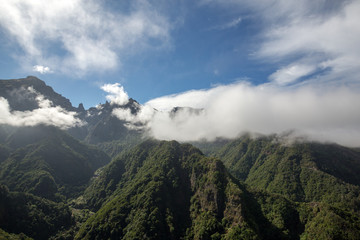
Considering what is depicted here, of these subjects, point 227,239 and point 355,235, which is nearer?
point 355,235

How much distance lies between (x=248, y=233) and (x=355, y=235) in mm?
96204

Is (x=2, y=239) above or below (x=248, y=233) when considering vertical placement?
below

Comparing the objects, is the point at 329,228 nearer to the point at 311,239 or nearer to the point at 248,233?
the point at 311,239

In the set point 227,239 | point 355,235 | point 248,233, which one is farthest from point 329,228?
point 227,239

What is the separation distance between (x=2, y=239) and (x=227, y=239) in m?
234

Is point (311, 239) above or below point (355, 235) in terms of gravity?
below

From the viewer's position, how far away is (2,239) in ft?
648

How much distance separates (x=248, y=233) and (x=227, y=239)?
76.1 feet

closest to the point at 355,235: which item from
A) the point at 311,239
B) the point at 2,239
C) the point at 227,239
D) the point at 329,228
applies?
the point at 329,228

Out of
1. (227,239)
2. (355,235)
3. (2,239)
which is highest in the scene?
(355,235)

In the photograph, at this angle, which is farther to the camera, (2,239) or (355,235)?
(2,239)

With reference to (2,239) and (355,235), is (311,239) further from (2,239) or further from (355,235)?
(2,239)

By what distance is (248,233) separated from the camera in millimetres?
188625

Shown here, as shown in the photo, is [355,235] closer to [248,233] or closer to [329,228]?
[329,228]
